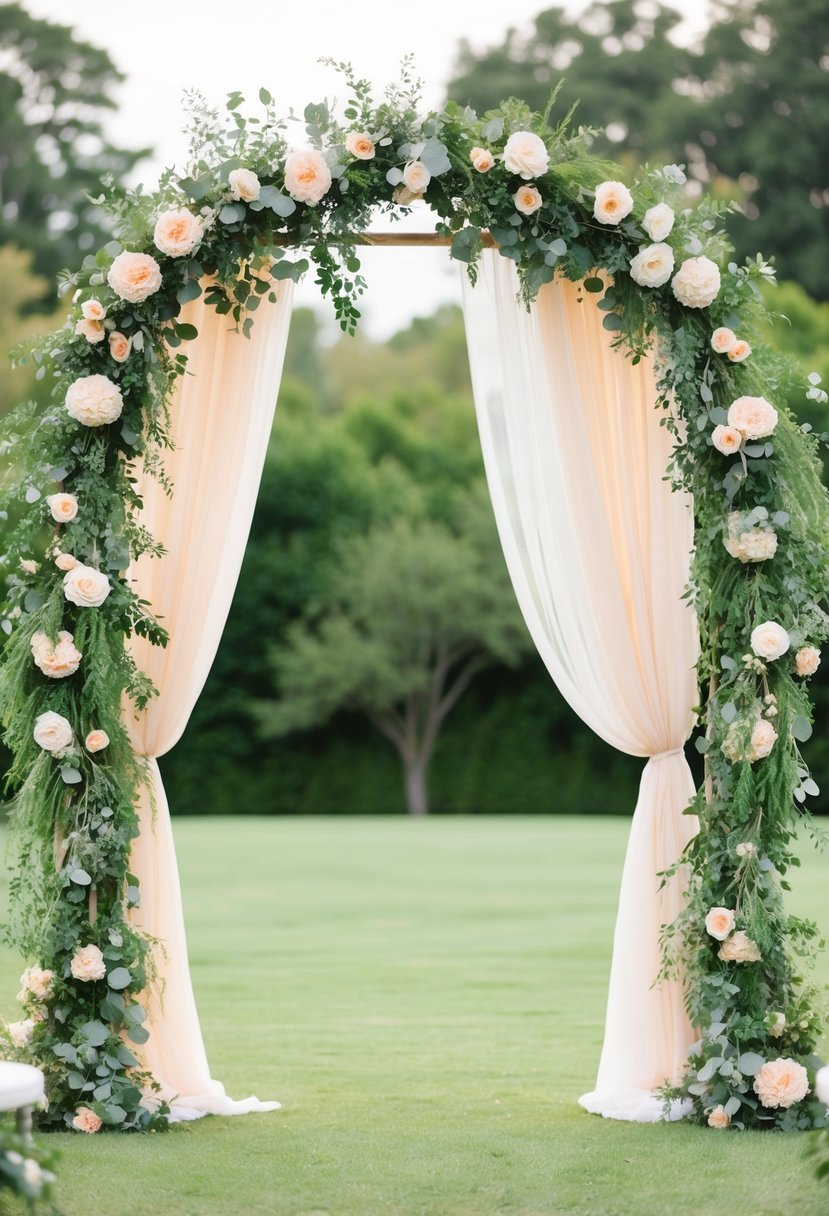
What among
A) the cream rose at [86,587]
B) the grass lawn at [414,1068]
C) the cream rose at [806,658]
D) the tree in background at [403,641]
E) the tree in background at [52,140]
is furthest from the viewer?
the tree in background at [52,140]

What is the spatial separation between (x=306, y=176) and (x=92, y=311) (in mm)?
698

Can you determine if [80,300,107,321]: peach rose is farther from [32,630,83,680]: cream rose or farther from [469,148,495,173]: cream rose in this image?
A: [469,148,495,173]: cream rose

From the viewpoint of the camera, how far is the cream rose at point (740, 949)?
397cm

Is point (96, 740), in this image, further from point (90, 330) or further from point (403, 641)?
point (403, 641)

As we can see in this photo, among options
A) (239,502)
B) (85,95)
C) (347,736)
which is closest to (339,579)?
(347,736)

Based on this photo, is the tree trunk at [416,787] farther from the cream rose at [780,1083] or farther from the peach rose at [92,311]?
the peach rose at [92,311]

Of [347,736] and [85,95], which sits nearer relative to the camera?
[347,736]

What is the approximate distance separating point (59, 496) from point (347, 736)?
15.7m

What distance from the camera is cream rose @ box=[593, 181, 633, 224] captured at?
3980mm

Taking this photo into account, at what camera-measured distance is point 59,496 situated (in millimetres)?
3969

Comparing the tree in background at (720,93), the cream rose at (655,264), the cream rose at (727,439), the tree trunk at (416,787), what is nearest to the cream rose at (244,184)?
the cream rose at (655,264)

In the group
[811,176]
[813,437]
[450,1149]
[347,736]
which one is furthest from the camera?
[811,176]

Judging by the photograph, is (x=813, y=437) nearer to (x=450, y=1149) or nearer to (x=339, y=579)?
(x=450, y=1149)

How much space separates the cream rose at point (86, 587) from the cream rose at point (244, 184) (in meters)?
1.11
